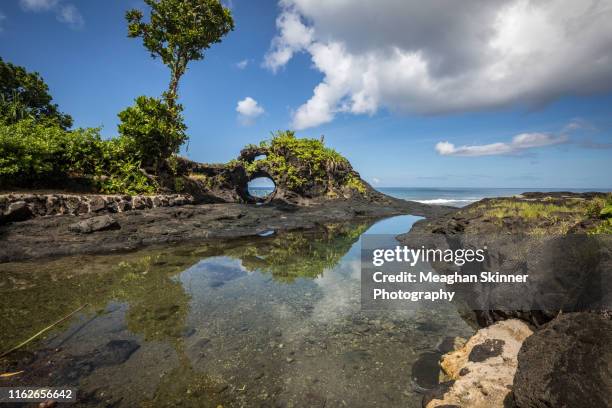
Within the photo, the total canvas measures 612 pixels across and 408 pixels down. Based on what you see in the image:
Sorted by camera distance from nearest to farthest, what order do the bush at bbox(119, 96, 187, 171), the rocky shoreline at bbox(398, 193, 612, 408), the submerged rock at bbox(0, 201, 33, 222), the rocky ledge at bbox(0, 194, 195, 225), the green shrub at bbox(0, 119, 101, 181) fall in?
the rocky shoreline at bbox(398, 193, 612, 408)
the submerged rock at bbox(0, 201, 33, 222)
the rocky ledge at bbox(0, 194, 195, 225)
the green shrub at bbox(0, 119, 101, 181)
the bush at bbox(119, 96, 187, 171)

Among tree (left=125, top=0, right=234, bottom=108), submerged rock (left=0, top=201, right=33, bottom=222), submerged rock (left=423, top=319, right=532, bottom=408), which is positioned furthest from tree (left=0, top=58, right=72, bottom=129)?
submerged rock (left=423, top=319, right=532, bottom=408)

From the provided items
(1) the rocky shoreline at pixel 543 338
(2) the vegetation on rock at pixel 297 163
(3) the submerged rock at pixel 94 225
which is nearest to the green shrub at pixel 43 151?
Answer: (3) the submerged rock at pixel 94 225

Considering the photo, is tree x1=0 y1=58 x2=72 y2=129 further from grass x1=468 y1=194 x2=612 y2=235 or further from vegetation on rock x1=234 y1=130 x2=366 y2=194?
grass x1=468 y1=194 x2=612 y2=235

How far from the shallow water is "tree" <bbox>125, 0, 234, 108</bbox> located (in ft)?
59.3

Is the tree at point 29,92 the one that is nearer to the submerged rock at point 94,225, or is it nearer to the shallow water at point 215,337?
the submerged rock at point 94,225

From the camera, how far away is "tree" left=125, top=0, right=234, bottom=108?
22500 mm

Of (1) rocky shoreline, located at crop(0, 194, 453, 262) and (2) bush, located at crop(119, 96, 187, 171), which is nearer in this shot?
(1) rocky shoreline, located at crop(0, 194, 453, 262)

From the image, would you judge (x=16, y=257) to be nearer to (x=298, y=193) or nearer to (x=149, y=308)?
(x=149, y=308)

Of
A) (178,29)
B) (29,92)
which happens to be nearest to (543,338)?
(178,29)

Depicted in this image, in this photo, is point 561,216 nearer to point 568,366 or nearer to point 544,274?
point 544,274

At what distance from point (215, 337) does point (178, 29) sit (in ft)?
85.6

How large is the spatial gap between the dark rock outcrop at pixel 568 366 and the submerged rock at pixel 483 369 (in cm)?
49

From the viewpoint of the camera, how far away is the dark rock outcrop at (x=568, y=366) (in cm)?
255

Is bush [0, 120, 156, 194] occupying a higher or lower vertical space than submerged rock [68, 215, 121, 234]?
higher
